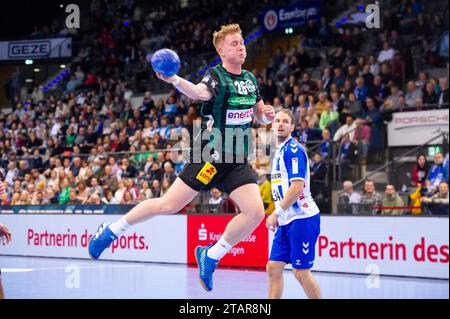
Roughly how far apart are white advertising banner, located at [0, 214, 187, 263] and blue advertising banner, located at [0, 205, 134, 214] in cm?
12

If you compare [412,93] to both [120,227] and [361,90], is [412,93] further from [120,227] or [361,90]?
[120,227]

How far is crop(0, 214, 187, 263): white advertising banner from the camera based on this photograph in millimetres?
17328

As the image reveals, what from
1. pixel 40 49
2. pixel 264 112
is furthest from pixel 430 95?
pixel 40 49

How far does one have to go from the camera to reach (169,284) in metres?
12.6

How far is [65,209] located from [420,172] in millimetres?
9347

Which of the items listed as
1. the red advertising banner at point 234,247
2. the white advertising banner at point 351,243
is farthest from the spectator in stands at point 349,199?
the red advertising banner at point 234,247

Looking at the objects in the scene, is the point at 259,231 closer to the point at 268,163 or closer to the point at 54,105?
the point at 268,163

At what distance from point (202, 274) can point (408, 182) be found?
8.23m

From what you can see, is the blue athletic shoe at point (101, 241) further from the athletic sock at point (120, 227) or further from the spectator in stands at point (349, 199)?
the spectator in stands at point (349, 199)

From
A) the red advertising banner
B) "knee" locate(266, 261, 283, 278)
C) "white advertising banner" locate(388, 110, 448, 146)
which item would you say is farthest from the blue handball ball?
"white advertising banner" locate(388, 110, 448, 146)

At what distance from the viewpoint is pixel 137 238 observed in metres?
17.9

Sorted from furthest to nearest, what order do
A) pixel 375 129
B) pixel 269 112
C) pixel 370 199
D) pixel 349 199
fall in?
pixel 375 129 < pixel 349 199 < pixel 370 199 < pixel 269 112

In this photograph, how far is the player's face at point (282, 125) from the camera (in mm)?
7844

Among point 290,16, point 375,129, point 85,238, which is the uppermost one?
point 290,16
